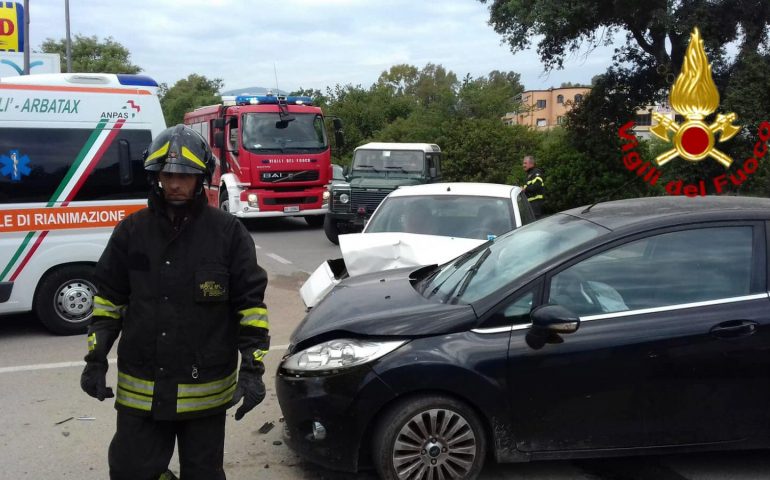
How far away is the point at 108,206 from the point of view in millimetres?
7422

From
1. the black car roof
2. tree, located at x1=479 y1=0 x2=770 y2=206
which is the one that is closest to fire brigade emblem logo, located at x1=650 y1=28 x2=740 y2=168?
tree, located at x1=479 y1=0 x2=770 y2=206

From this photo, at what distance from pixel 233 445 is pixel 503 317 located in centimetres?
195

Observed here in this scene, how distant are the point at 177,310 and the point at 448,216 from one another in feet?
14.4

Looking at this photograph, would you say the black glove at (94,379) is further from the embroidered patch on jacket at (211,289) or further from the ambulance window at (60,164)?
the ambulance window at (60,164)

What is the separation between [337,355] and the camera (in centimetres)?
382

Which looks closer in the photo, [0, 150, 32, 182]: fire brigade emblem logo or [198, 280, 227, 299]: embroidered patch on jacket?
[198, 280, 227, 299]: embroidered patch on jacket

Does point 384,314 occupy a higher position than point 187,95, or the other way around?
point 187,95

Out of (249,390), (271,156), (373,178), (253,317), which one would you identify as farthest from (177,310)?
(271,156)

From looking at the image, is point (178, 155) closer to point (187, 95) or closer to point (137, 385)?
point (137, 385)

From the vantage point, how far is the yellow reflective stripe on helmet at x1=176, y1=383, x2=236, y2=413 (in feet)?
9.32

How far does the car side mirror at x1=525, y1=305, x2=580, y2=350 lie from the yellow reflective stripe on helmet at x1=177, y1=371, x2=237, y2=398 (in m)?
1.56

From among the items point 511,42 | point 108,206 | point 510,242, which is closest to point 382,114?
point 511,42

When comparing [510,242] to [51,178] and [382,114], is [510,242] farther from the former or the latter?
[382,114]

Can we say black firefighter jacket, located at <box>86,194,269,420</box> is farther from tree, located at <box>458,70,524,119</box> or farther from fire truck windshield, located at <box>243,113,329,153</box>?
tree, located at <box>458,70,524,119</box>
